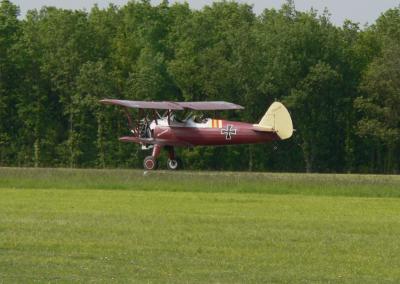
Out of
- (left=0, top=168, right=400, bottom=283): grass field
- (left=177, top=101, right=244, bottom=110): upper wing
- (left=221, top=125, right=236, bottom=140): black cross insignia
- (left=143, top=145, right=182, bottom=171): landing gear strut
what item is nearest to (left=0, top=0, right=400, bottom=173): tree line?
(left=177, top=101, right=244, bottom=110): upper wing

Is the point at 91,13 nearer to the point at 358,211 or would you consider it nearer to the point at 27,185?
the point at 27,185

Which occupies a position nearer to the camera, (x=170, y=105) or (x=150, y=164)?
(x=150, y=164)

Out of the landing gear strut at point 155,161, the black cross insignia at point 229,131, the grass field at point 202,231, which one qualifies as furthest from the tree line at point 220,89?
the grass field at point 202,231

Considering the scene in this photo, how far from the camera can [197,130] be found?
45.6 m

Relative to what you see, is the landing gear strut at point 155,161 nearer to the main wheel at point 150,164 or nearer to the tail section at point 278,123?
the main wheel at point 150,164

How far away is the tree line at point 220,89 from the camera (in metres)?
60.8

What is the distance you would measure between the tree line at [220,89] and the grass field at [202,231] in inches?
919

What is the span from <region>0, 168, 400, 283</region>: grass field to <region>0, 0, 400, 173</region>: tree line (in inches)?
919

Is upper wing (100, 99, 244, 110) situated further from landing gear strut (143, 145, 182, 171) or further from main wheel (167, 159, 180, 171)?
main wheel (167, 159, 180, 171)

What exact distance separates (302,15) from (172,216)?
4451cm

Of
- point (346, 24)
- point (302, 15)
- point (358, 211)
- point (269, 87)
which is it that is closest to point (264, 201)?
point (358, 211)

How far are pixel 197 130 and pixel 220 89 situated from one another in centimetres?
1510

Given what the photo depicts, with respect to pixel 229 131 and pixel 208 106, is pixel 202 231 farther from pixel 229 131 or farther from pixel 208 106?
pixel 208 106

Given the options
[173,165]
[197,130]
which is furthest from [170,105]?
[173,165]
